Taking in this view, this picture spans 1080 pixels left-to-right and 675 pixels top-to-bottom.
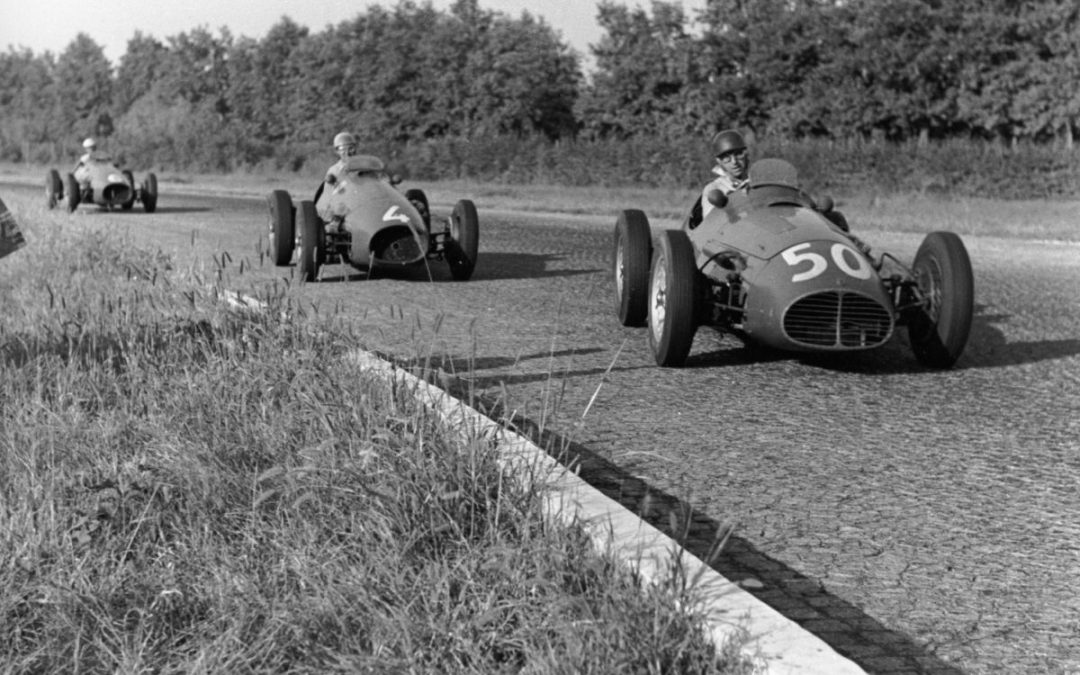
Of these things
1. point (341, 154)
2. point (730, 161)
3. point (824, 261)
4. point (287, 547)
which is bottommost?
point (287, 547)

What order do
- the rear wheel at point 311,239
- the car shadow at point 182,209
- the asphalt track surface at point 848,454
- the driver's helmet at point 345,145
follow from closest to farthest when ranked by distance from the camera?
1. the asphalt track surface at point 848,454
2. the rear wheel at point 311,239
3. the driver's helmet at point 345,145
4. the car shadow at point 182,209

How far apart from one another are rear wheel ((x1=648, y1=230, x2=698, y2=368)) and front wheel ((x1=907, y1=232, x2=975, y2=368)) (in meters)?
1.31

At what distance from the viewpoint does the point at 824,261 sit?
727 cm

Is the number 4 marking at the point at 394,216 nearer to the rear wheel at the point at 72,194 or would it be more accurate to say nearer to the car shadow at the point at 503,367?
the car shadow at the point at 503,367

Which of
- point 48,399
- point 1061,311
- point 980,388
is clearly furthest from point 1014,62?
point 48,399

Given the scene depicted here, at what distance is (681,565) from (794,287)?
4192mm

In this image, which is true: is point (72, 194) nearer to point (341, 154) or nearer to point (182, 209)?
point (182, 209)

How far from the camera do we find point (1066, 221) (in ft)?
78.6

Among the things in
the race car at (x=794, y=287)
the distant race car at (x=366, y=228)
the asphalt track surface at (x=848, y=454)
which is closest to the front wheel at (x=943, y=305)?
the race car at (x=794, y=287)

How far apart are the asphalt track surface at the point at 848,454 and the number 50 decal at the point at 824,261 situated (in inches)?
21.9

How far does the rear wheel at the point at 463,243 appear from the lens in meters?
12.4

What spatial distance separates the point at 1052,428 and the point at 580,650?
12.6 feet

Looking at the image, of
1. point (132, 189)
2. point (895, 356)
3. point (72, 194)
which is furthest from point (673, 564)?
point (132, 189)

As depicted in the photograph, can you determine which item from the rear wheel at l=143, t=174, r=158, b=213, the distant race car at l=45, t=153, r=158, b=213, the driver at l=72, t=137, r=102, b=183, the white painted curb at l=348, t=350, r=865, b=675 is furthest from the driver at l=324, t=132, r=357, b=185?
the driver at l=72, t=137, r=102, b=183
